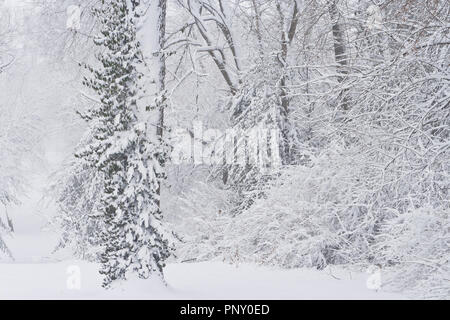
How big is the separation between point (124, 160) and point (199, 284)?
7.27 feet

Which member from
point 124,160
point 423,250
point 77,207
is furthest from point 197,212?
point 423,250

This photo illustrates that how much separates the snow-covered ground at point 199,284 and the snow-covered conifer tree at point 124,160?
33 centimetres

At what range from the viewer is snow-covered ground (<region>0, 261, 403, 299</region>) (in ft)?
23.7

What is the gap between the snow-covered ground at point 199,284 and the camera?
721 centimetres

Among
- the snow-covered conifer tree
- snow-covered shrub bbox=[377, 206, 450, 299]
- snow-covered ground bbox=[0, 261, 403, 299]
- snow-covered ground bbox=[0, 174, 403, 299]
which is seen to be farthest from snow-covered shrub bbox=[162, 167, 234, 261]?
snow-covered shrub bbox=[377, 206, 450, 299]

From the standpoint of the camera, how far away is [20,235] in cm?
3164

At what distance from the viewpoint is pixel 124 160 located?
7.38 metres

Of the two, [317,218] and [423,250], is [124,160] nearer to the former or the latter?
[423,250]

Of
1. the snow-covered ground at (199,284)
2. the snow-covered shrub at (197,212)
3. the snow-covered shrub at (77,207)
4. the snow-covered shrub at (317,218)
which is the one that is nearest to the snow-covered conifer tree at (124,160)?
the snow-covered ground at (199,284)

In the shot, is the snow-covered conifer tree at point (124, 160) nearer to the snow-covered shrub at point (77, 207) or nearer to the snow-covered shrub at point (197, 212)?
the snow-covered shrub at point (197, 212)

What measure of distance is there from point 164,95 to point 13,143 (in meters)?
21.0

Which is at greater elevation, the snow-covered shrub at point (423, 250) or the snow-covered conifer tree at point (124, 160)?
the snow-covered conifer tree at point (124, 160)

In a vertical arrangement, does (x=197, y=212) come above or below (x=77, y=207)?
below

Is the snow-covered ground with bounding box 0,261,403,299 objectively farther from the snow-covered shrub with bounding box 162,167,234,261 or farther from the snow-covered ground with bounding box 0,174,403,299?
the snow-covered shrub with bounding box 162,167,234,261
